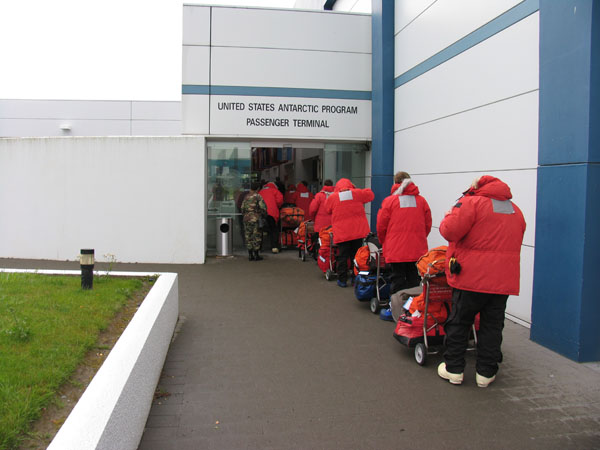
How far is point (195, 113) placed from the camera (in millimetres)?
11422

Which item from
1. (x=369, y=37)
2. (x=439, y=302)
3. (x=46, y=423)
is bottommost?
(x=46, y=423)

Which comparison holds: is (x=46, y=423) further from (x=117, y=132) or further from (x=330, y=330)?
(x=117, y=132)

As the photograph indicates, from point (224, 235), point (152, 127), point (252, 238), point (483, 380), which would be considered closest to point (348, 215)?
point (252, 238)

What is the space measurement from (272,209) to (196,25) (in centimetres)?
463

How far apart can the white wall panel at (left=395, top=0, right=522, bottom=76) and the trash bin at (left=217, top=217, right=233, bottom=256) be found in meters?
5.14

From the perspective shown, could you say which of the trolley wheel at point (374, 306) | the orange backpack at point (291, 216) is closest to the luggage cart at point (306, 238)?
the orange backpack at point (291, 216)

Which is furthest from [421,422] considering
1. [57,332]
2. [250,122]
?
[250,122]

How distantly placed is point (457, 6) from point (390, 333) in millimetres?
5279

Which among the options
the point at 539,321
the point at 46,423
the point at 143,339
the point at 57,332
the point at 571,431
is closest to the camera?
the point at 46,423

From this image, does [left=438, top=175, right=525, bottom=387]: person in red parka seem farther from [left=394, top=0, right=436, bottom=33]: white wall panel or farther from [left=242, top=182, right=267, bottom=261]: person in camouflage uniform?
[left=242, top=182, right=267, bottom=261]: person in camouflage uniform

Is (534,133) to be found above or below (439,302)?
above

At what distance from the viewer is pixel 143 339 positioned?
3.90 m

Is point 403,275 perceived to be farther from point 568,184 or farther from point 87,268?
point 87,268

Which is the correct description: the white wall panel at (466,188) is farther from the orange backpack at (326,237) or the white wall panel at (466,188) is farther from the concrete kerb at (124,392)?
the concrete kerb at (124,392)
